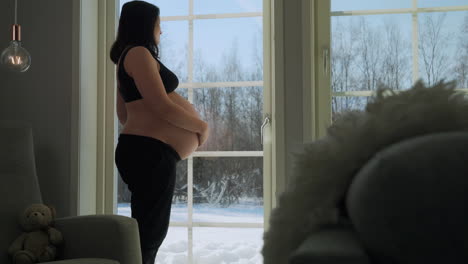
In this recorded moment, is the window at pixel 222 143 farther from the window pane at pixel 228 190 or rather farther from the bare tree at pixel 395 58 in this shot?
the bare tree at pixel 395 58

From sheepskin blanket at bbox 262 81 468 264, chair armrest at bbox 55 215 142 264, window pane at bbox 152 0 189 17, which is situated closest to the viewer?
sheepskin blanket at bbox 262 81 468 264

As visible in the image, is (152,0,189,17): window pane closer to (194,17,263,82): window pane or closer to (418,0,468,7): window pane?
(194,17,263,82): window pane

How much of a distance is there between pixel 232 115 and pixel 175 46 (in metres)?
0.47

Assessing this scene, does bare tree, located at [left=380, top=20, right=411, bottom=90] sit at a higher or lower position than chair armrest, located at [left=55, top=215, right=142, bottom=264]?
higher

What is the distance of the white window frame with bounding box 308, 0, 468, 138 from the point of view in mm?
2697

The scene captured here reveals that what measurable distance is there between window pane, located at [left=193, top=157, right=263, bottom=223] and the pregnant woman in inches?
22.7

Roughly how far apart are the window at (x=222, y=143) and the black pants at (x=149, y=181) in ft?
2.15

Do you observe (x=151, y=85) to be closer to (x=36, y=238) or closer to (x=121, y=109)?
(x=121, y=109)

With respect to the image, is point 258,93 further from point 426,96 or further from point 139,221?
point 426,96

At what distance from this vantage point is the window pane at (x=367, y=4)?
2.73m

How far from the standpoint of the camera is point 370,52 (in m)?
2.76

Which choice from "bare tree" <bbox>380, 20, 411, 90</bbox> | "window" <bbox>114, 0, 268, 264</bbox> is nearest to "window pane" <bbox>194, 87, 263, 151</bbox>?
"window" <bbox>114, 0, 268, 264</bbox>

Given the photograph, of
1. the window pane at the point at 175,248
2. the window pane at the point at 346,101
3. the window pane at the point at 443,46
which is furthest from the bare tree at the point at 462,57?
the window pane at the point at 175,248

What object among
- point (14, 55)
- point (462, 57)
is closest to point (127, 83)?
point (14, 55)
